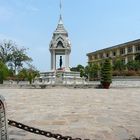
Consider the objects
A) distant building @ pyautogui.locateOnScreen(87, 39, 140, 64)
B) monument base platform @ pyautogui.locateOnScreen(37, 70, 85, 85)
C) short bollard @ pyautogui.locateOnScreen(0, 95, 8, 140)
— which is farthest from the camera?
distant building @ pyautogui.locateOnScreen(87, 39, 140, 64)

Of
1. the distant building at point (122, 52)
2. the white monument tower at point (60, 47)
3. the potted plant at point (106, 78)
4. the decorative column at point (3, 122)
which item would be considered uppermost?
the distant building at point (122, 52)

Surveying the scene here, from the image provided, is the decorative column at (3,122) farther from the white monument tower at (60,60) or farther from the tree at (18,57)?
the tree at (18,57)

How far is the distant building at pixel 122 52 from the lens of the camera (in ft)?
282

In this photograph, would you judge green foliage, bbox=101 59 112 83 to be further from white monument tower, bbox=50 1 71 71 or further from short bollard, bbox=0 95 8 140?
short bollard, bbox=0 95 8 140

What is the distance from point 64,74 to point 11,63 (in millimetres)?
25399

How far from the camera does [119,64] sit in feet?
252

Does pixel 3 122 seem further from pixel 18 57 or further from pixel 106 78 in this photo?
pixel 18 57

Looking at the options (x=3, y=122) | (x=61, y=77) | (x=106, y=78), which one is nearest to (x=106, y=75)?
(x=106, y=78)

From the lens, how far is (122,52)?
302ft

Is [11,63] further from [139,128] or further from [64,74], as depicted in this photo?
[139,128]

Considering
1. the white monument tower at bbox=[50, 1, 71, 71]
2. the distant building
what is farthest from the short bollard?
the distant building

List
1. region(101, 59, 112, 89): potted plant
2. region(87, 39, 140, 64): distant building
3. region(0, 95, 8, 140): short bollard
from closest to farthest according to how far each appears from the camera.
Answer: region(0, 95, 8, 140): short bollard < region(101, 59, 112, 89): potted plant < region(87, 39, 140, 64): distant building

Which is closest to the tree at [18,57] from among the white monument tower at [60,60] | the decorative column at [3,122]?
the white monument tower at [60,60]

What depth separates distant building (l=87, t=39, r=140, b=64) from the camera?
85.9 m
